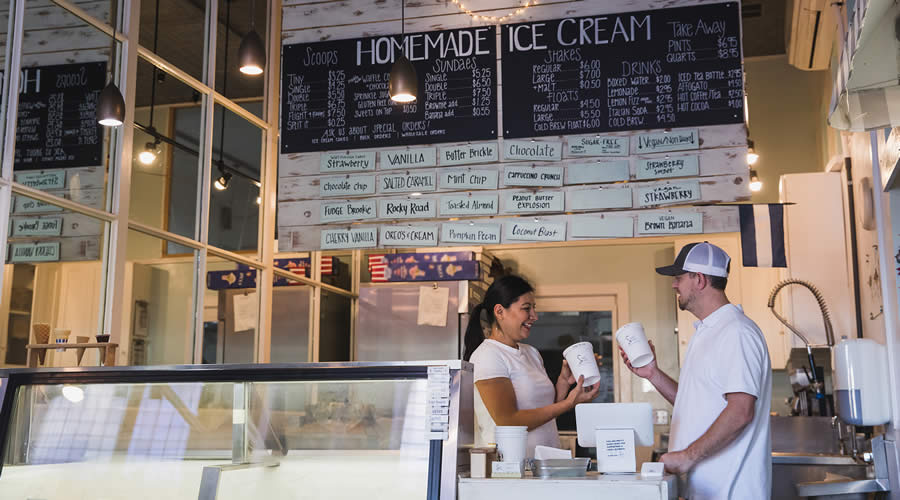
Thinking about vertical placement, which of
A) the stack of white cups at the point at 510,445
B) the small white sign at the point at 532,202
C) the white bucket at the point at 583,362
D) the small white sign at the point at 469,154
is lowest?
the stack of white cups at the point at 510,445

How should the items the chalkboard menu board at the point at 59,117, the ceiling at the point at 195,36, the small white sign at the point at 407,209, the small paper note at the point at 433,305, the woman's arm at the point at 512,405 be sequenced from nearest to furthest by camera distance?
1. the woman's arm at the point at 512,405
2. the chalkboard menu board at the point at 59,117
3. the small white sign at the point at 407,209
4. the ceiling at the point at 195,36
5. the small paper note at the point at 433,305

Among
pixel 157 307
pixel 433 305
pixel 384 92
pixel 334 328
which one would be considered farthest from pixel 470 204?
pixel 334 328

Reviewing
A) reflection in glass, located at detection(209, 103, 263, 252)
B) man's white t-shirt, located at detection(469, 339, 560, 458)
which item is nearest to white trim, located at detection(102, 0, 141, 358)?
reflection in glass, located at detection(209, 103, 263, 252)

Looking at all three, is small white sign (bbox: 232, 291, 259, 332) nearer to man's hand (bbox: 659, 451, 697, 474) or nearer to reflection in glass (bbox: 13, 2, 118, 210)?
reflection in glass (bbox: 13, 2, 118, 210)

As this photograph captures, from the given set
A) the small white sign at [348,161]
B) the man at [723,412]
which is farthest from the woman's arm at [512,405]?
the small white sign at [348,161]

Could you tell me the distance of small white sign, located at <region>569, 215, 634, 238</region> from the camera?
13.0 feet

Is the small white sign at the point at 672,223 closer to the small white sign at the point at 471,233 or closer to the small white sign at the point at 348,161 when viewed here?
the small white sign at the point at 471,233

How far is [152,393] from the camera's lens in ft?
8.98

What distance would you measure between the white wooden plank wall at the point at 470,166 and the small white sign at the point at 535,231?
3cm

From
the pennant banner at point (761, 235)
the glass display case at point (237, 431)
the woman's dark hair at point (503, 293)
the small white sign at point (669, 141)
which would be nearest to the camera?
the glass display case at point (237, 431)

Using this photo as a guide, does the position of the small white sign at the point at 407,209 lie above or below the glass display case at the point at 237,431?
above

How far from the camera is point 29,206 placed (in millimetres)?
3674

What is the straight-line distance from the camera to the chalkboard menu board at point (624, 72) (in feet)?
13.3

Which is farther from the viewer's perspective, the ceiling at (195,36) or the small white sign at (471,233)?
the ceiling at (195,36)
